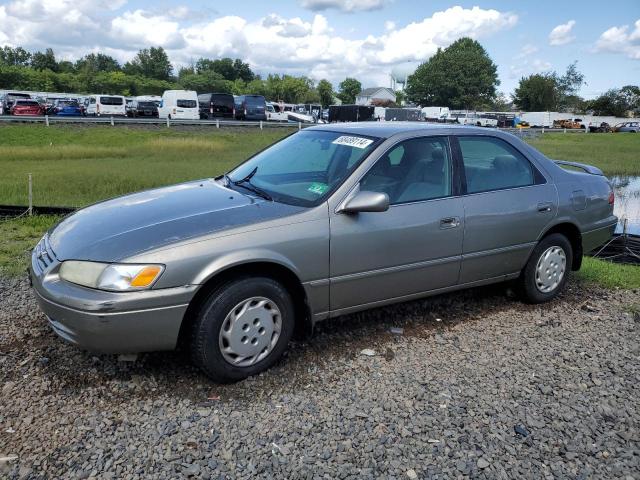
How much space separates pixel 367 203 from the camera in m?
3.76

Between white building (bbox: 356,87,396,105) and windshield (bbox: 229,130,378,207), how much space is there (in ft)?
410

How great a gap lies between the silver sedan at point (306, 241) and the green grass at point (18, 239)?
2.32 m

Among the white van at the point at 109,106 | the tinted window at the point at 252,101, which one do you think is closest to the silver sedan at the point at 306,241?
the white van at the point at 109,106

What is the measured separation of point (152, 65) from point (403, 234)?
125838 mm

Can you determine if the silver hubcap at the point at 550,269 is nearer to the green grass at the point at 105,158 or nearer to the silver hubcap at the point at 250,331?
the silver hubcap at the point at 250,331

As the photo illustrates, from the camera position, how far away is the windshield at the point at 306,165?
4.03 meters

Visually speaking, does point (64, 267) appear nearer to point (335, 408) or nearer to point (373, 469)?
point (335, 408)

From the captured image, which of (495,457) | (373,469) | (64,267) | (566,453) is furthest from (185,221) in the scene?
(566,453)

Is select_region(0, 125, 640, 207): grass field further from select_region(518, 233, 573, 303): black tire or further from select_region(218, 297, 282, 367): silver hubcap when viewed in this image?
select_region(518, 233, 573, 303): black tire

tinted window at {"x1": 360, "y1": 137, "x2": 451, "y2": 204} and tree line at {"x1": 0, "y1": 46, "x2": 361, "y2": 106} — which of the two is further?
tree line at {"x1": 0, "y1": 46, "x2": 361, "y2": 106}

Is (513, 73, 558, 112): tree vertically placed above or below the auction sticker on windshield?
above

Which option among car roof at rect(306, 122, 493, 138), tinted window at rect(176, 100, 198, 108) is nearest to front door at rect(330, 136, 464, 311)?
car roof at rect(306, 122, 493, 138)

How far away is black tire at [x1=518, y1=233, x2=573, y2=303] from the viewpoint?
16.5 ft

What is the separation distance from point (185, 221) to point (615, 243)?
21.9ft
